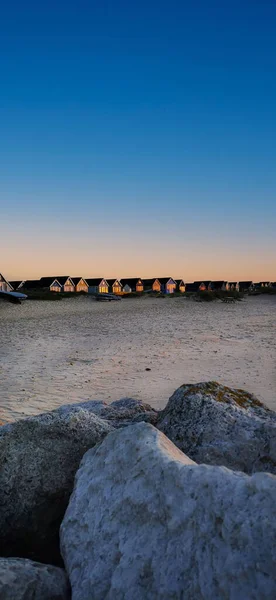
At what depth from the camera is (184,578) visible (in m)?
1.89

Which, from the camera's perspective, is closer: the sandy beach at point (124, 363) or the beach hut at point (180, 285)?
the sandy beach at point (124, 363)

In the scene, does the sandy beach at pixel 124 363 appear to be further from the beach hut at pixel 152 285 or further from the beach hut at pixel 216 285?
the beach hut at pixel 216 285

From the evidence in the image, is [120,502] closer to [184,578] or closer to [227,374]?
[184,578]

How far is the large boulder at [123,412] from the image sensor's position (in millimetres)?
4219

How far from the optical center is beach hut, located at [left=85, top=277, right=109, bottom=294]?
9694 centimetres

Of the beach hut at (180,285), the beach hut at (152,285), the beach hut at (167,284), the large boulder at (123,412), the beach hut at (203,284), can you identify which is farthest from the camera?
the beach hut at (203,284)

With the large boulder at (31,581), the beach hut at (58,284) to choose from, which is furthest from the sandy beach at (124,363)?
the beach hut at (58,284)

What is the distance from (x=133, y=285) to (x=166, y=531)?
105 meters

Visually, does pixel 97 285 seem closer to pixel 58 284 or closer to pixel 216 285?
pixel 58 284

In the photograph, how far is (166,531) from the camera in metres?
2.07

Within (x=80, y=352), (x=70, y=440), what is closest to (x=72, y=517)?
(x=70, y=440)

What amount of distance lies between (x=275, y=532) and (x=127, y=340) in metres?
18.6

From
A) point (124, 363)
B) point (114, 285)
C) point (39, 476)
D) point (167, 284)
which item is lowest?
point (124, 363)

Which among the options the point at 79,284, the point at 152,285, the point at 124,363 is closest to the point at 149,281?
the point at 152,285
